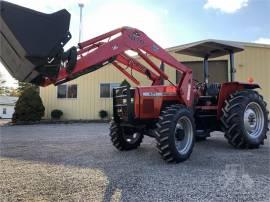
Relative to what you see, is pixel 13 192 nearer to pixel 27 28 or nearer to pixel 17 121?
pixel 27 28

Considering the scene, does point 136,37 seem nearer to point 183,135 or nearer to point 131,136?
point 183,135

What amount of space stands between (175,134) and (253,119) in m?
2.56

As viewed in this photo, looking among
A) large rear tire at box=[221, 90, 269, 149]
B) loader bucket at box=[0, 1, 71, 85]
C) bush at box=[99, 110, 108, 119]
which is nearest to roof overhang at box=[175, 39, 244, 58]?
large rear tire at box=[221, 90, 269, 149]

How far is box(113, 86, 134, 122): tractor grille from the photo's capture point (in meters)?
6.33

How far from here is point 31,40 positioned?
4.27m

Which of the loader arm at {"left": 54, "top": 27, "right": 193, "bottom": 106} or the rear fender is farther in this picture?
the rear fender

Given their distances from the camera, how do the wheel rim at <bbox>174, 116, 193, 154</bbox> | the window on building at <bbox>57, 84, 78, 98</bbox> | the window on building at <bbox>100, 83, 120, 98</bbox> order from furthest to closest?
the window on building at <bbox>57, 84, 78, 98</bbox>, the window on building at <bbox>100, 83, 120, 98</bbox>, the wheel rim at <bbox>174, 116, 193, 154</bbox>

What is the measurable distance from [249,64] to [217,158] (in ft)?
43.9

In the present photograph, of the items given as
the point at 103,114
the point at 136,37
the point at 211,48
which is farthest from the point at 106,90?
the point at 136,37

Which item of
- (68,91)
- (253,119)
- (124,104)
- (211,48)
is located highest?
(211,48)

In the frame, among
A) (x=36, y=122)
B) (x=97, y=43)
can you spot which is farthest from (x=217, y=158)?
(x=36, y=122)

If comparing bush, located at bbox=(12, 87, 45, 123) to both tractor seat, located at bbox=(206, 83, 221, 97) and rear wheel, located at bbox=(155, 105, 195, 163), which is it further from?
rear wheel, located at bbox=(155, 105, 195, 163)

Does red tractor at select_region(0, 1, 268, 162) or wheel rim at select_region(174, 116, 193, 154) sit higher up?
red tractor at select_region(0, 1, 268, 162)

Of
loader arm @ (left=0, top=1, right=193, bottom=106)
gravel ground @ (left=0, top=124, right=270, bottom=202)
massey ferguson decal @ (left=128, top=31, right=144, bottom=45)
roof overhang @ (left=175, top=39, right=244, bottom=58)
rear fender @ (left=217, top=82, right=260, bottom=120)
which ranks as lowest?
gravel ground @ (left=0, top=124, right=270, bottom=202)
